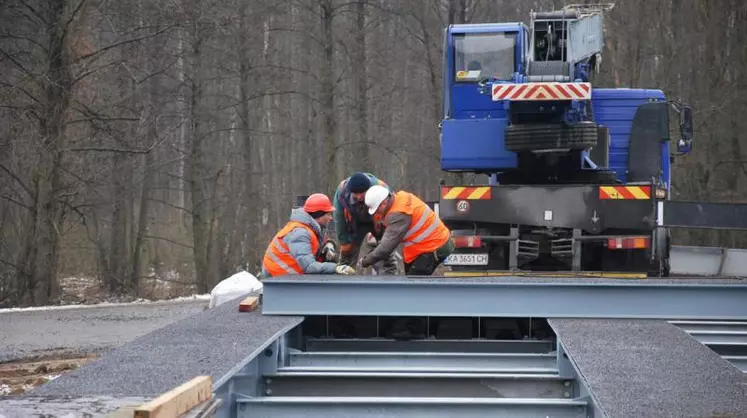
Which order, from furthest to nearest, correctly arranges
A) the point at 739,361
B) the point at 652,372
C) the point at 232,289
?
1. the point at 232,289
2. the point at 739,361
3. the point at 652,372

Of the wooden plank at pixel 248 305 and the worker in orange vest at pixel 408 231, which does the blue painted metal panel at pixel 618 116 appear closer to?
the worker in orange vest at pixel 408 231

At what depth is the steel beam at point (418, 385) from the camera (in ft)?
22.0

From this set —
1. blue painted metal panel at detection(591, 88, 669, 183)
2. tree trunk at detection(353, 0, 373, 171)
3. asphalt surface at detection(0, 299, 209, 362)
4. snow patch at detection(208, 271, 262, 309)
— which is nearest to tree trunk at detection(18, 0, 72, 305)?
asphalt surface at detection(0, 299, 209, 362)

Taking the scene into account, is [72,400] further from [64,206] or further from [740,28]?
[740,28]

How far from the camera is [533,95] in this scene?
11961 millimetres

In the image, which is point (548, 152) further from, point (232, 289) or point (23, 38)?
point (23, 38)

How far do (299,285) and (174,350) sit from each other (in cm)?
182

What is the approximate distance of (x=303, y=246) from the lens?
967cm

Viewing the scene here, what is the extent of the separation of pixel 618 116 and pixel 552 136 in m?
2.81

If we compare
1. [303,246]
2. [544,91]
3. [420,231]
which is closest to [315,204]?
[303,246]

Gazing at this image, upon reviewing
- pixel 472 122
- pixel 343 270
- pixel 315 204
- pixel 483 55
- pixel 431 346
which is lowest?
pixel 431 346

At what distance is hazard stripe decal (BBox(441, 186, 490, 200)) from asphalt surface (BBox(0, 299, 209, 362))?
484 cm

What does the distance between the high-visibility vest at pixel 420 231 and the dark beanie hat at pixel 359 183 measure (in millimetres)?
432

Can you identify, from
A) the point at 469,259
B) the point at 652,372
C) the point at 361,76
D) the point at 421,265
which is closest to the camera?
the point at 652,372
